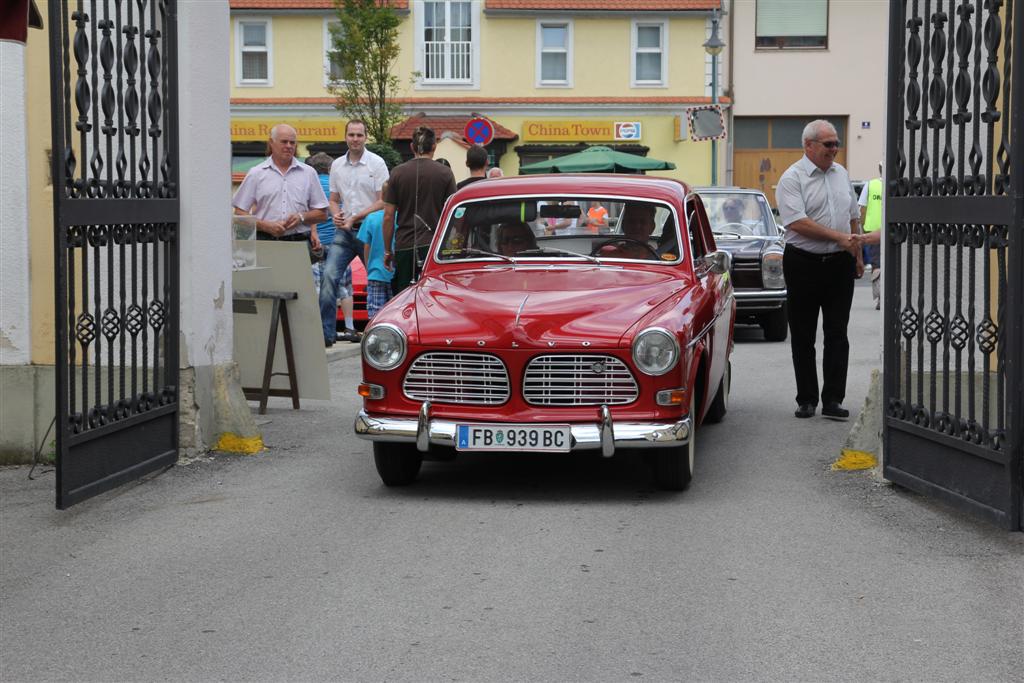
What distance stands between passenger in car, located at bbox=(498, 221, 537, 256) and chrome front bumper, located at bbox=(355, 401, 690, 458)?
1644 millimetres

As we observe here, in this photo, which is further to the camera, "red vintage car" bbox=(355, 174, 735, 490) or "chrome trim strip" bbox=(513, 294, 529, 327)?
"chrome trim strip" bbox=(513, 294, 529, 327)

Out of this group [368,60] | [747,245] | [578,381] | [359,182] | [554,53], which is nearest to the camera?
[578,381]

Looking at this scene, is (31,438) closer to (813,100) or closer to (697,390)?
(697,390)

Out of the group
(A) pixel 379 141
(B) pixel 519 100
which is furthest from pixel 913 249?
(B) pixel 519 100

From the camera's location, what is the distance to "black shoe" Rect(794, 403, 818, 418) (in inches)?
424

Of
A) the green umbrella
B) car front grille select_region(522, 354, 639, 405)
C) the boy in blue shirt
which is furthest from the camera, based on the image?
the green umbrella

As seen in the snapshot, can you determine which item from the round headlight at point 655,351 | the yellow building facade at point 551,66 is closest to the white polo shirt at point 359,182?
the round headlight at point 655,351

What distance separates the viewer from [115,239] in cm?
777

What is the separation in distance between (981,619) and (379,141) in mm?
31747

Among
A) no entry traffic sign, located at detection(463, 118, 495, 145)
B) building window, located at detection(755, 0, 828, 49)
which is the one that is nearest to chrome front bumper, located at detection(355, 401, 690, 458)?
no entry traffic sign, located at detection(463, 118, 495, 145)

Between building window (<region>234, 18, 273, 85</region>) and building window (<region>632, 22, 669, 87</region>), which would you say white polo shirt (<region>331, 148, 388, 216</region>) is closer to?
building window (<region>632, 22, 669, 87</region>)

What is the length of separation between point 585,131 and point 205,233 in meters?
34.9

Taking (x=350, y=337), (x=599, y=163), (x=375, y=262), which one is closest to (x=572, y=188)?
(x=375, y=262)

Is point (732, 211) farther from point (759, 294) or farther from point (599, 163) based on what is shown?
point (599, 163)
